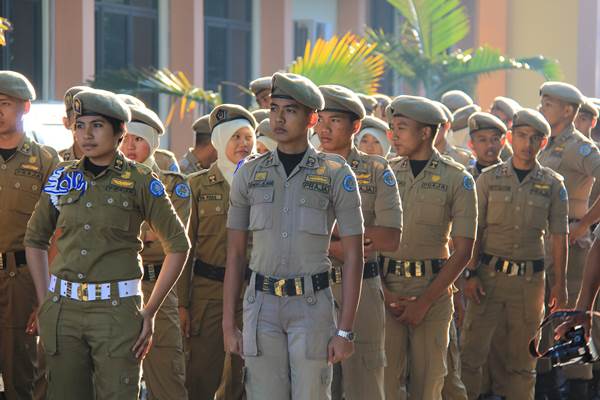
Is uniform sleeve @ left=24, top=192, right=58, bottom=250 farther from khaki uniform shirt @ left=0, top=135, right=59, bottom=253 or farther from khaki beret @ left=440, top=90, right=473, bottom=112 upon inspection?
khaki beret @ left=440, top=90, right=473, bottom=112

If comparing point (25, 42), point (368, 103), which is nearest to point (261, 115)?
point (368, 103)

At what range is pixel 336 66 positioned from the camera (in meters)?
13.8

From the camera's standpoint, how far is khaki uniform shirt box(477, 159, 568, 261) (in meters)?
8.91

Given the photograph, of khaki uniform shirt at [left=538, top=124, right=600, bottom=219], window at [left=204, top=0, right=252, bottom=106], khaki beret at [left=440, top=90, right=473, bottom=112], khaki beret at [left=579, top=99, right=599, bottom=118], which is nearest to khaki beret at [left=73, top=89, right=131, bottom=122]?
khaki uniform shirt at [left=538, top=124, right=600, bottom=219]

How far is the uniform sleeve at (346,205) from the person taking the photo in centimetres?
596

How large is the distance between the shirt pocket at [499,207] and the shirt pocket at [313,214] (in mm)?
3268

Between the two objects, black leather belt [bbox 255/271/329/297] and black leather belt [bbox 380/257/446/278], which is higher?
black leather belt [bbox 255/271/329/297]

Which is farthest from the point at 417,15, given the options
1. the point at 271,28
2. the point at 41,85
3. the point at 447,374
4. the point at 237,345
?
the point at 237,345

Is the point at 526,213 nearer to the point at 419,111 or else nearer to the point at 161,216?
the point at 419,111

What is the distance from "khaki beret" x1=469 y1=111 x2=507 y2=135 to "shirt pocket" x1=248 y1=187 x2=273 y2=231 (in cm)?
401

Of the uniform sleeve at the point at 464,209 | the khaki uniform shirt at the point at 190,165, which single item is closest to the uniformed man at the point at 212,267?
the khaki uniform shirt at the point at 190,165

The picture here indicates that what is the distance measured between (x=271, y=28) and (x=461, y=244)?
14.7 metres

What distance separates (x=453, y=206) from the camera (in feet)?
25.6

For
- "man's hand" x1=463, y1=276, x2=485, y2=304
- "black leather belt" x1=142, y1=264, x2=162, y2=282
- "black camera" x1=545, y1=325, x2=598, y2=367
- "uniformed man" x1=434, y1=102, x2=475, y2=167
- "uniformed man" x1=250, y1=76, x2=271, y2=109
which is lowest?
"man's hand" x1=463, y1=276, x2=485, y2=304
